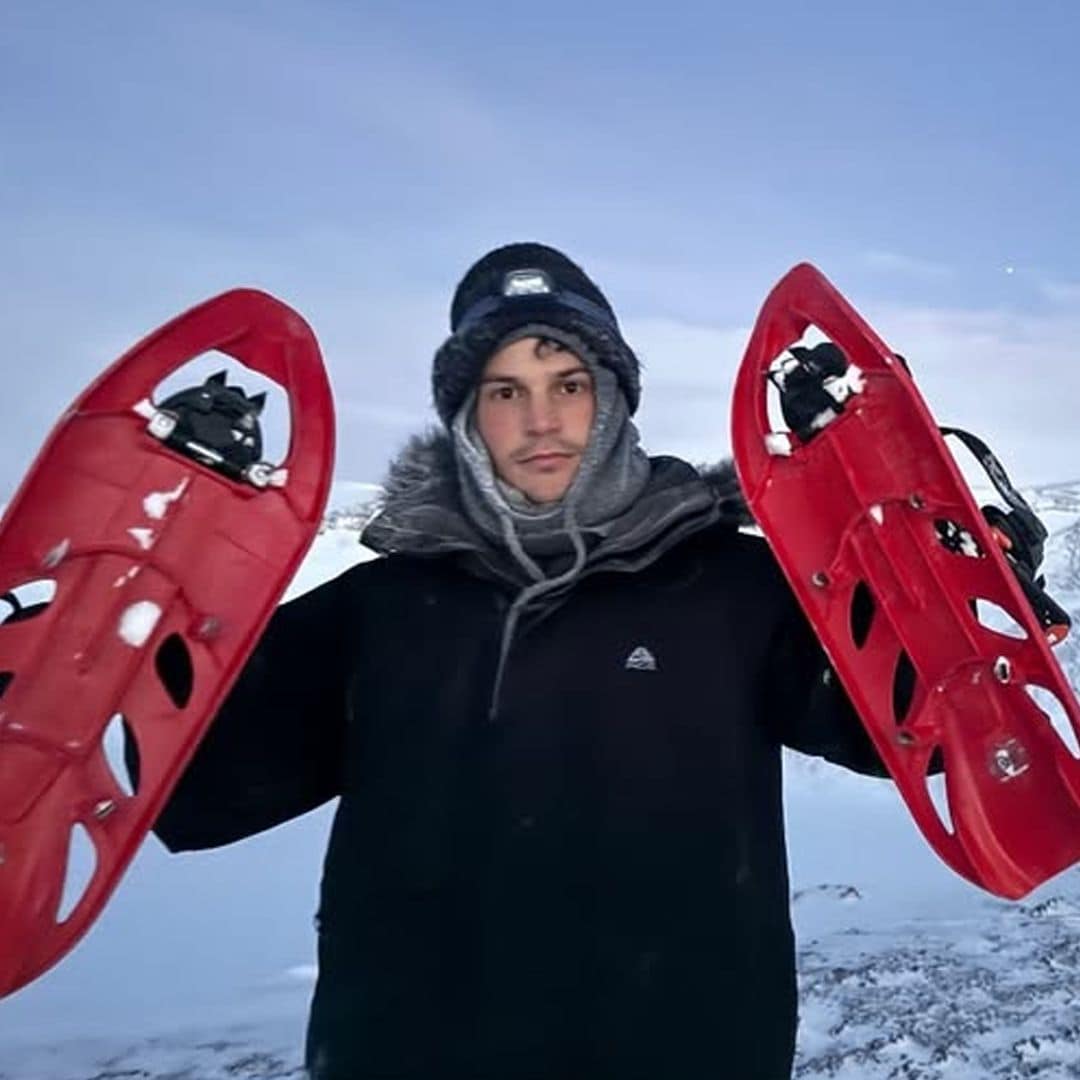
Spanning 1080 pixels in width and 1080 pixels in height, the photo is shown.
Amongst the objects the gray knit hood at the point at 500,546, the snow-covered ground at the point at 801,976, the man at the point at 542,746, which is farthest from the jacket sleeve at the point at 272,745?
the snow-covered ground at the point at 801,976

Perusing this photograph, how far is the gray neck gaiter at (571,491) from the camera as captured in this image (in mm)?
2201

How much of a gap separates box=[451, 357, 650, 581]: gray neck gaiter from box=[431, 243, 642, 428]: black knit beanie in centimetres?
5

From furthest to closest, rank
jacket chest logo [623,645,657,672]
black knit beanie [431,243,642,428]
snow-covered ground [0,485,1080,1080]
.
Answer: snow-covered ground [0,485,1080,1080], black knit beanie [431,243,642,428], jacket chest logo [623,645,657,672]

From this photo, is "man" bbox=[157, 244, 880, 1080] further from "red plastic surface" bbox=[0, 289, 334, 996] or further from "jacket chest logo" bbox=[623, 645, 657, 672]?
"red plastic surface" bbox=[0, 289, 334, 996]

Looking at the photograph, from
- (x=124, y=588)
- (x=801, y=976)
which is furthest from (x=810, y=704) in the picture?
(x=801, y=976)

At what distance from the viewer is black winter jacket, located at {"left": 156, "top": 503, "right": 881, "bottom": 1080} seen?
1950mm

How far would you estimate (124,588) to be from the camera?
2.48 m

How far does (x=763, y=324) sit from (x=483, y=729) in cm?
106

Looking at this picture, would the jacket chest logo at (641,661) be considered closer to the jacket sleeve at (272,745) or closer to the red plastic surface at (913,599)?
the red plastic surface at (913,599)

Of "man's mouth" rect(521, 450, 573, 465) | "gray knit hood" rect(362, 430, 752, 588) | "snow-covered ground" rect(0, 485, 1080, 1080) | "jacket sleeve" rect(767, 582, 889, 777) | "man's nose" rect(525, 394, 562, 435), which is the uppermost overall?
"man's nose" rect(525, 394, 562, 435)

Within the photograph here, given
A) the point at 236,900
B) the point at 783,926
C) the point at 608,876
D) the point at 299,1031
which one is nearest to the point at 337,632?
the point at 608,876

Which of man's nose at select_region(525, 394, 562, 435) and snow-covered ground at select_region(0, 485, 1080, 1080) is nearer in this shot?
man's nose at select_region(525, 394, 562, 435)

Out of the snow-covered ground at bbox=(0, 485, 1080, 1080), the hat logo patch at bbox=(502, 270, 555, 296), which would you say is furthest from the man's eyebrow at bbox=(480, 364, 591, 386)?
the snow-covered ground at bbox=(0, 485, 1080, 1080)

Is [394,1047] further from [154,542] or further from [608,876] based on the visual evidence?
[154,542]
